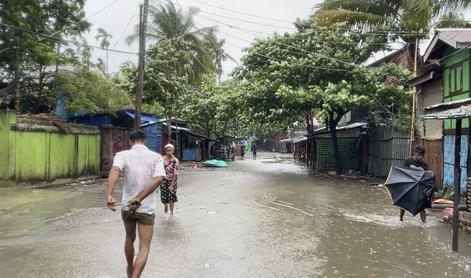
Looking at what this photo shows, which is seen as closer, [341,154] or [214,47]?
[341,154]

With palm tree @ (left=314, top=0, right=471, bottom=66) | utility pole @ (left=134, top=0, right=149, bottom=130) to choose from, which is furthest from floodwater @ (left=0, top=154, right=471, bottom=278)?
palm tree @ (left=314, top=0, right=471, bottom=66)

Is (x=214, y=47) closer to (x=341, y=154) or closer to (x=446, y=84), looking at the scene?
(x=341, y=154)

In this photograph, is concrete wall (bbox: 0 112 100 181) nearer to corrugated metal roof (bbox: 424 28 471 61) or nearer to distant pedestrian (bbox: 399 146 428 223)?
distant pedestrian (bbox: 399 146 428 223)

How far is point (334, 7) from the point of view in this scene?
2125 centimetres

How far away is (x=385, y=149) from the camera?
22.5m

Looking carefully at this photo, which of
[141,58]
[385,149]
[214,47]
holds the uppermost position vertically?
[214,47]

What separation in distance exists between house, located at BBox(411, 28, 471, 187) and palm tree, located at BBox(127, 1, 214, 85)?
64.6 feet

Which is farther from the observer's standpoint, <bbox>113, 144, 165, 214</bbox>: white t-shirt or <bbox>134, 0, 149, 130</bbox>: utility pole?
<bbox>134, 0, 149, 130</bbox>: utility pole

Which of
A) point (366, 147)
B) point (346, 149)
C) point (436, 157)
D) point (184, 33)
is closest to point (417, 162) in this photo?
point (436, 157)

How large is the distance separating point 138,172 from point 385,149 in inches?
729

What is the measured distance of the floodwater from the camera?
6770 millimetres

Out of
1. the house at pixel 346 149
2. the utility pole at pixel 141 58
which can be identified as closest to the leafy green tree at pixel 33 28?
the utility pole at pixel 141 58

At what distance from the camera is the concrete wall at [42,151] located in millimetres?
15617

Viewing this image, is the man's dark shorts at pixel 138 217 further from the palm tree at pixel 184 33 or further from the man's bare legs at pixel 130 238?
the palm tree at pixel 184 33
